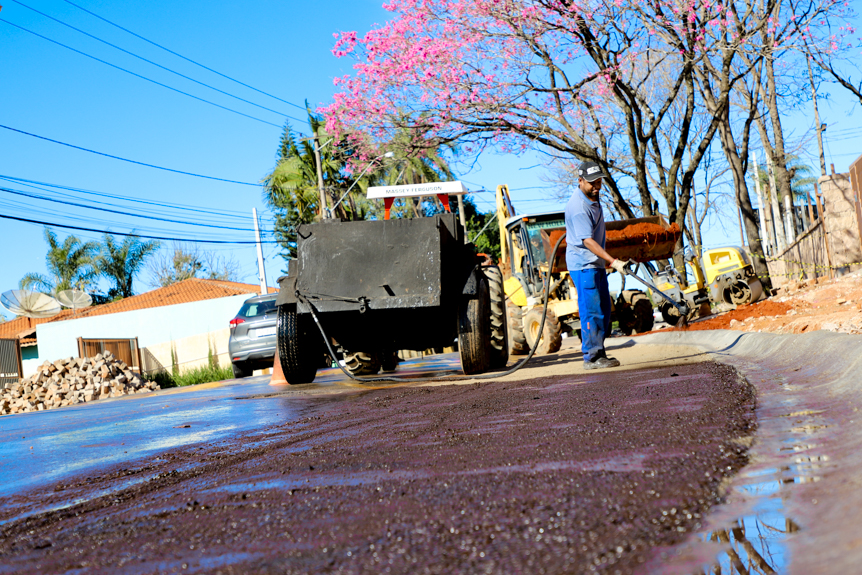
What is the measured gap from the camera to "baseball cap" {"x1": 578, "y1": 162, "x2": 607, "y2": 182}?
23.0 ft

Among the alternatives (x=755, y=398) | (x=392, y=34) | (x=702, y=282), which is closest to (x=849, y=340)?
(x=755, y=398)

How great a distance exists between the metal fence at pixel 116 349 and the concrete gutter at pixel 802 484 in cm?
1978

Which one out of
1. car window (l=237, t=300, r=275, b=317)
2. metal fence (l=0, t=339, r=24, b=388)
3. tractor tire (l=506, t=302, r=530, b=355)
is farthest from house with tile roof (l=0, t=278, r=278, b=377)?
tractor tire (l=506, t=302, r=530, b=355)

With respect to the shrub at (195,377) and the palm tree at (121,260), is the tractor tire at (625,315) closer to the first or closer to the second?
the shrub at (195,377)

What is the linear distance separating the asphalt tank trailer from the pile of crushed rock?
10126 millimetres

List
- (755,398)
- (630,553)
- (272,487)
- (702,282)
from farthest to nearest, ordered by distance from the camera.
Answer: (702,282), (755,398), (272,487), (630,553)

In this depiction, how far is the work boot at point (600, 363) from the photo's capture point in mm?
6996

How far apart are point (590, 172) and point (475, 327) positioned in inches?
75.2

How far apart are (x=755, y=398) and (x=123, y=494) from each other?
2.83 metres

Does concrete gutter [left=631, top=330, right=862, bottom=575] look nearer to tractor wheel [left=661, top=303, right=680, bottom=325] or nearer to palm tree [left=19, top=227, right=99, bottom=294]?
tractor wheel [left=661, top=303, right=680, bottom=325]

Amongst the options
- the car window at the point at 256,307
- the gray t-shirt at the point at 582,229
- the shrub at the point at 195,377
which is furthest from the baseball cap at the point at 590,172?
the shrub at the point at 195,377

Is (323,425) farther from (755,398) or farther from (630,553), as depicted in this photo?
(630,553)

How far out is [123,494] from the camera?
271 centimetres

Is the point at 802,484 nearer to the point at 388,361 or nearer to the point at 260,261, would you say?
the point at 388,361
